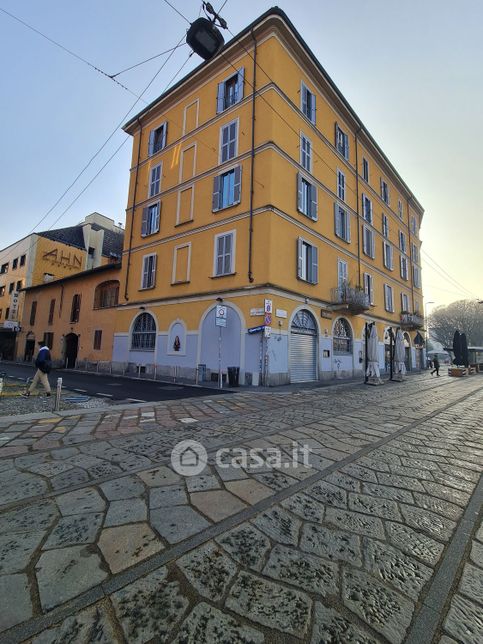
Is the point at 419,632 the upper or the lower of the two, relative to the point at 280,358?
lower

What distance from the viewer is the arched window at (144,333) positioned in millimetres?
18141

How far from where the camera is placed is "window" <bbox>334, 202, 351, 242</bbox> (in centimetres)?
1884

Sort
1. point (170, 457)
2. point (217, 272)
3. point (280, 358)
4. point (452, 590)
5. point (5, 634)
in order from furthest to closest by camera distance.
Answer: point (217, 272) < point (280, 358) < point (170, 457) < point (452, 590) < point (5, 634)

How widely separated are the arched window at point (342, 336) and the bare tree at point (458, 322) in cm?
4546

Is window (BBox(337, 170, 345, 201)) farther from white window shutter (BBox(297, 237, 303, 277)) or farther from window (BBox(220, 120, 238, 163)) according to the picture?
window (BBox(220, 120, 238, 163))

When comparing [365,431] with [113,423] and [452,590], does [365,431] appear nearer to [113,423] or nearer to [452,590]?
[452,590]

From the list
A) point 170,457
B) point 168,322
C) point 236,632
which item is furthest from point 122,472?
point 168,322

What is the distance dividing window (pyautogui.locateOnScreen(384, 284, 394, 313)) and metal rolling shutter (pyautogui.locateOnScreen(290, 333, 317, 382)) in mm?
11978

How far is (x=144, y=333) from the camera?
61.3 feet

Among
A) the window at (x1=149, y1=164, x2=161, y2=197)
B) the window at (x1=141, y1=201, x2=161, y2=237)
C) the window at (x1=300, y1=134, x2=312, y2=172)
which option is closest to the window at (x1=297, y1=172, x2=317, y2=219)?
the window at (x1=300, y1=134, x2=312, y2=172)

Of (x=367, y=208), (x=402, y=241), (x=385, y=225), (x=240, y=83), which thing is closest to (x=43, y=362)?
(x=240, y=83)

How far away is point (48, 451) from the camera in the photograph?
389 centimetres

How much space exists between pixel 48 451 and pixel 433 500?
442cm

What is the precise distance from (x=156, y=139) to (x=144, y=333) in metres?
13.6
